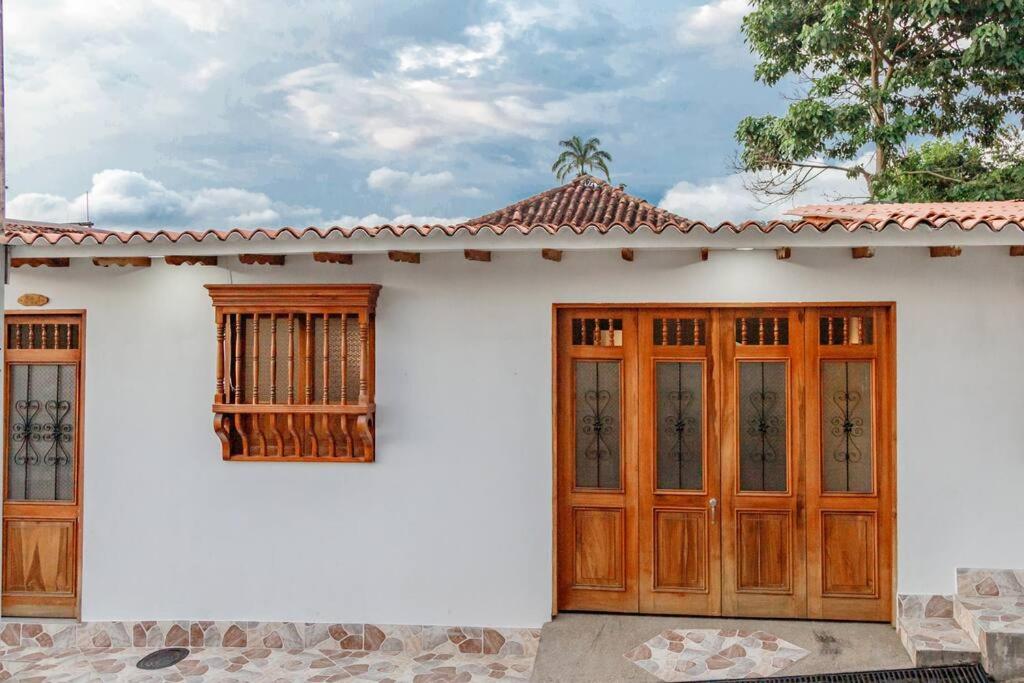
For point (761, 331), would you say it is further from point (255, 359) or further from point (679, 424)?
point (255, 359)

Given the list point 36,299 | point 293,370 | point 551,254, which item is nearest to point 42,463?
point 36,299

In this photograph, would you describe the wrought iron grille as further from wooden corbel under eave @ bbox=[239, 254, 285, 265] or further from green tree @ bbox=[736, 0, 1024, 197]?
green tree @ bbox=[736, 0, 1024, 197]

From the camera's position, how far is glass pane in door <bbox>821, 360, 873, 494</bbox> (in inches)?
226

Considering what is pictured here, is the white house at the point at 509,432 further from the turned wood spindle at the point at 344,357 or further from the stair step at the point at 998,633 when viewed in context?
the stair step at the point at 998,633

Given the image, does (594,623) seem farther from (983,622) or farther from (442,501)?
(983,622)

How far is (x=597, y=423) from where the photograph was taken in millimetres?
Answer: 5953

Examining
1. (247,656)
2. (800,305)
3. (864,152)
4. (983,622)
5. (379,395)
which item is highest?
(864,152)

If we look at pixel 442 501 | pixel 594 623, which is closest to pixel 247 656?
pixel 442 501

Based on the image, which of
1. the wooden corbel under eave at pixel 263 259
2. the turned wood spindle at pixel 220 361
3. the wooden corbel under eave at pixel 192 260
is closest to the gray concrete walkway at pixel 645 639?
the turned wood spindle at pixel 220 361

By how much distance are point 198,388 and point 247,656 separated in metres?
2.16

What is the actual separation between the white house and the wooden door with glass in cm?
2

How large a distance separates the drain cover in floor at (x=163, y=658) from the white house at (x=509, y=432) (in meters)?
0.27

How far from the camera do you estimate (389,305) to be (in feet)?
19.4

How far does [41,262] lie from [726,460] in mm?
5680
